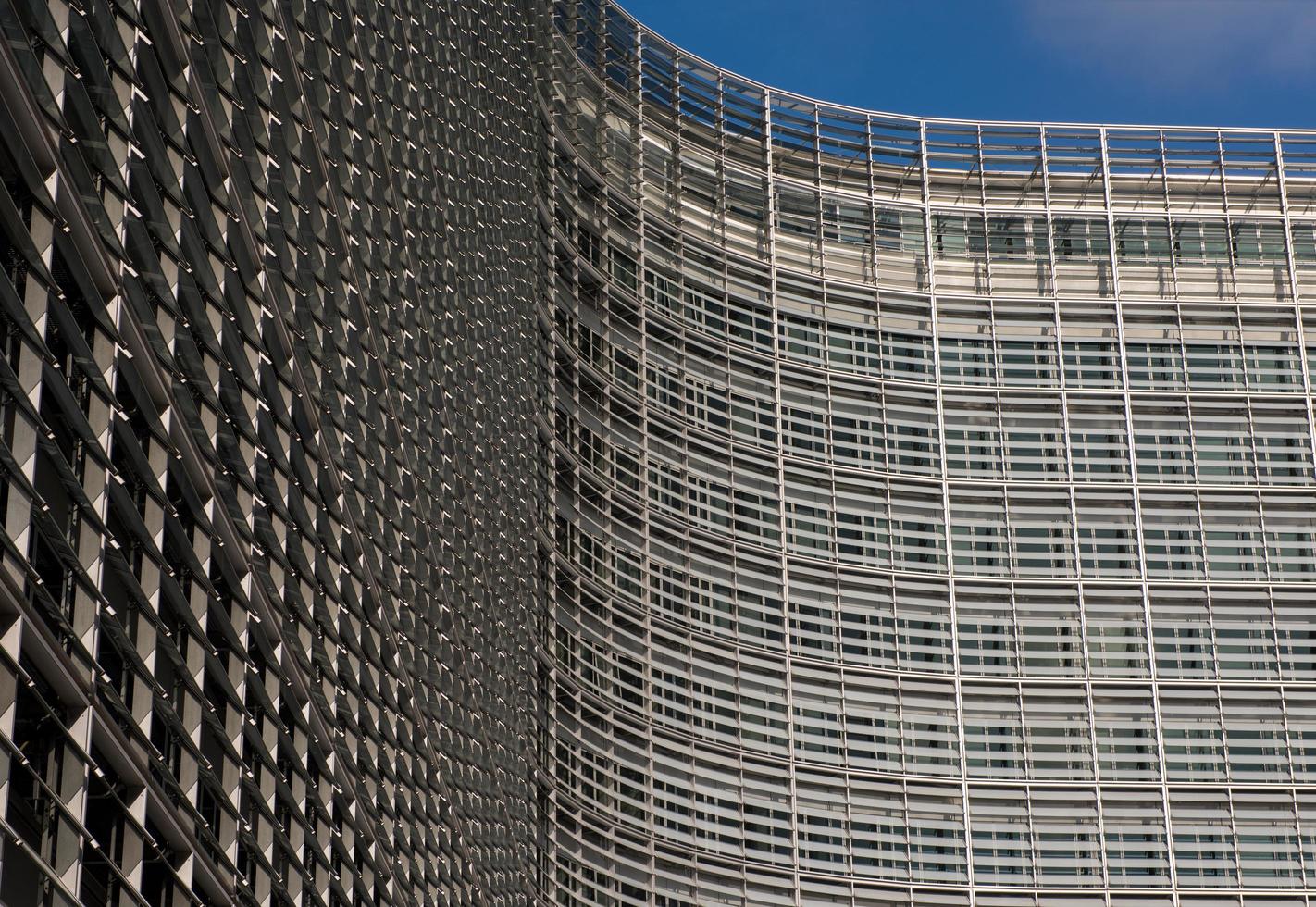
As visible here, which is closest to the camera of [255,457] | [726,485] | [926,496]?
[255,457]

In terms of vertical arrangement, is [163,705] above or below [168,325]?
below

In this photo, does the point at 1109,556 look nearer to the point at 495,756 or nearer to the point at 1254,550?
the point at 1254,550

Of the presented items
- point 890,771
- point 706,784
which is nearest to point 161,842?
point 706,784

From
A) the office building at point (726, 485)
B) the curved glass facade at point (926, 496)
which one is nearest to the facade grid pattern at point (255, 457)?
the office building at point (726, 485)

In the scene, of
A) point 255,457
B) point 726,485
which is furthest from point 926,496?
point 255,457

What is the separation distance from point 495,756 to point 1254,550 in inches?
1544

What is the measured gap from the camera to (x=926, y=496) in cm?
7925

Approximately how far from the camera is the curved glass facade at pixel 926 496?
71.8 meters

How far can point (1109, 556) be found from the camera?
79.5 metres

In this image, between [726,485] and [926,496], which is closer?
[726,485]

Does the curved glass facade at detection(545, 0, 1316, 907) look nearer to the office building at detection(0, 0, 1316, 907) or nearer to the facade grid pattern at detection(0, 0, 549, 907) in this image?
the office building at detection(0, 0, 1316, 907)

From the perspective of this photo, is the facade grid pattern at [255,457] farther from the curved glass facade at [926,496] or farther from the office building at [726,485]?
the curved glass facade at [926,496]

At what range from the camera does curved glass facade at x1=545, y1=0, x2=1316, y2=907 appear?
71.8m

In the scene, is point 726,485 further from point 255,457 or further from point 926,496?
point 255,457
